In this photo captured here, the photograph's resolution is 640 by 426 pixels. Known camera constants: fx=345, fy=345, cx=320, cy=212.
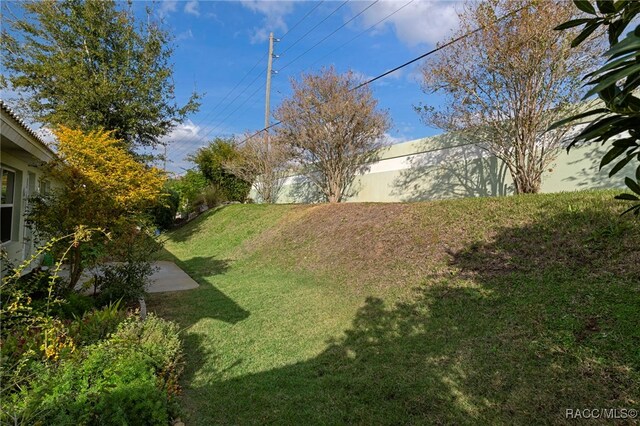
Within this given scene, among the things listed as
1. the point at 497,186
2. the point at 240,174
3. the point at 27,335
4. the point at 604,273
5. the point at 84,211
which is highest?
the point at 240,174

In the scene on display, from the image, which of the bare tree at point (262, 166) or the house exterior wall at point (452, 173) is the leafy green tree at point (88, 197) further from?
the bare tree at point (262, 166)

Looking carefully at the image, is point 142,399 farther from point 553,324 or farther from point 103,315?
point 553,324

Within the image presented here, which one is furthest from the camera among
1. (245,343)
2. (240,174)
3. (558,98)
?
(240,174)

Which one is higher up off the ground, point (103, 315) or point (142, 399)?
point (103, 315)

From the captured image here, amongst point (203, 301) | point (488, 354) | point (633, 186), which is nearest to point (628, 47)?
point (633, 186)

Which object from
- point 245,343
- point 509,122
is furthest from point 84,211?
point 509,122

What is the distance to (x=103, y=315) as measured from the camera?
12.9ft

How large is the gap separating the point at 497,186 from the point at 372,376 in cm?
700

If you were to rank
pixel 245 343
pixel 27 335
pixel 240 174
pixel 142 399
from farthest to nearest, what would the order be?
1. pixel 240 174
2. pixel 245 343
3. pixel 27 335
4. pixel 142 399

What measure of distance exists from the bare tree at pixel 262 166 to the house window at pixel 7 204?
10.4 m

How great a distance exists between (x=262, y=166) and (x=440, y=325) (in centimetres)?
1567

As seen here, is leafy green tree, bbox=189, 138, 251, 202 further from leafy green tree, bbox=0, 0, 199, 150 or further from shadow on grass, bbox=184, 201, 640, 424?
shadow on grass, bbox=184, 201, 640, 424

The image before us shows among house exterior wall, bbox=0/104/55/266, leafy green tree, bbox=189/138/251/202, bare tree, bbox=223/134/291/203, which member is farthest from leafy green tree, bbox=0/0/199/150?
leafy green tree, bbox=189/138/251/202

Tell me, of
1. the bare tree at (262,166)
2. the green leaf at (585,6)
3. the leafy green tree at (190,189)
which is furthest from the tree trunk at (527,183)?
the leafy green tree at (190,189)
